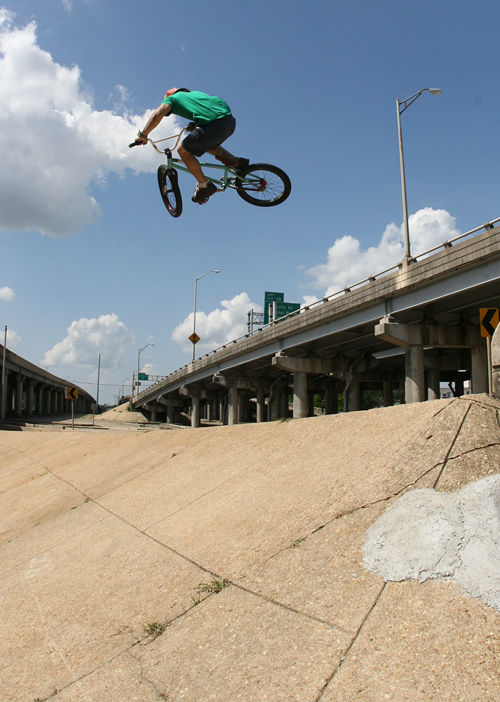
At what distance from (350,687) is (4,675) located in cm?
333

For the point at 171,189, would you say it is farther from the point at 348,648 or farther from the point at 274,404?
the point at 274,404

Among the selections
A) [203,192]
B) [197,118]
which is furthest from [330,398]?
[197,118]

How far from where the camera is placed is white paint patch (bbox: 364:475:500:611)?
13.7 feet

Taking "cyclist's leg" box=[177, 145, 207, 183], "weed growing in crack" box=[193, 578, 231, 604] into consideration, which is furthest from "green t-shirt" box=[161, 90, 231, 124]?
"weed growing in crack" box=[193, 578, 231, 604]

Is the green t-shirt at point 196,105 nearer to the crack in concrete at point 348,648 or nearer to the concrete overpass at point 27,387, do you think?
the crack in concrete at point 348,648

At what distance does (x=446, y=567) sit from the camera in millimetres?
4320

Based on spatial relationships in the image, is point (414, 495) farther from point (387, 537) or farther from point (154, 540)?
point (154, 540)

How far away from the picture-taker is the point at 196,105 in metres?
6.62

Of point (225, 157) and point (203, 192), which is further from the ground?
point (225, 157)

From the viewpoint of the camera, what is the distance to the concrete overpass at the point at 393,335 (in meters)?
20.6

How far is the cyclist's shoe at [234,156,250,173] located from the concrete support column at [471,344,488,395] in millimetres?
20803

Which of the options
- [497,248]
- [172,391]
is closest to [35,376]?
[172,391]

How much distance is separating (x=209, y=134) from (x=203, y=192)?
3.73 feet

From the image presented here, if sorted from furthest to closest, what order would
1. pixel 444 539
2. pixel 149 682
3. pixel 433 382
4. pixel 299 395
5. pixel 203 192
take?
pixel 299 395 → pixel 433 382 → pixel 203 192 → pixel 444 539 → pixel 149 682
